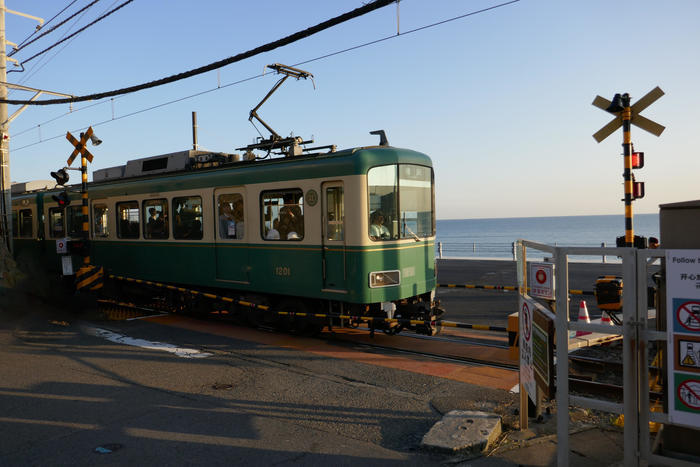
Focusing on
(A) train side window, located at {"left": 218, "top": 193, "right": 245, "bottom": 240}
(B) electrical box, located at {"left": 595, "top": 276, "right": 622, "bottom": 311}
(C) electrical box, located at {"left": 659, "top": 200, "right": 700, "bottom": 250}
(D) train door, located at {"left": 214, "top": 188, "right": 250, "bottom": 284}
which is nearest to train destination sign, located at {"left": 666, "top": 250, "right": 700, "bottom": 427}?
(C) electrical box, located at {"left": 659, "top": 200, "right": 700, "bottom": 250}

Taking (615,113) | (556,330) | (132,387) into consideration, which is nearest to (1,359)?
(132,387)

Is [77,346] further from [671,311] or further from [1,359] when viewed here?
[671,311]


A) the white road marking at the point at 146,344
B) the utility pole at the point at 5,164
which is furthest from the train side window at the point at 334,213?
the utility pole at the point at 5,164

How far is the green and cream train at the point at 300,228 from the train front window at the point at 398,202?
0.02 m

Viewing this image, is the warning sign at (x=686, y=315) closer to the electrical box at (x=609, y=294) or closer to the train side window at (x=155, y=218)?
the electrical box at (x=609, y=294)

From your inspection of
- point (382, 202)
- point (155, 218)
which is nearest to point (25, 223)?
point (155, 218)

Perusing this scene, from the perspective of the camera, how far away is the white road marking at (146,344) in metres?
8.14

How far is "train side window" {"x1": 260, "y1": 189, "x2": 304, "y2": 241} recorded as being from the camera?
8.97 meters

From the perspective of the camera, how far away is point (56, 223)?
15.0m

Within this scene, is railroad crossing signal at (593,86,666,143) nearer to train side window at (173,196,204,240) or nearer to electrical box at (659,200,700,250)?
electrical box at (659,200,700,250)

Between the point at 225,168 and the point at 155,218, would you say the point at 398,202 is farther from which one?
the point at 155,218

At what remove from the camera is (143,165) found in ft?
40.8

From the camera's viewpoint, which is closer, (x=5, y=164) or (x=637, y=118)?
(x=637, y=118)

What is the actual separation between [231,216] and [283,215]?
1.39 metres
